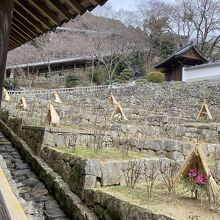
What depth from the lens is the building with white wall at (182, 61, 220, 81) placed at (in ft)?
81.1

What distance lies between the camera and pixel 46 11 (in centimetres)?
335

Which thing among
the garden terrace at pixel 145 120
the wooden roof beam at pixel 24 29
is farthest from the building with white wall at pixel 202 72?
the wooden roof beam at pixel 24 29

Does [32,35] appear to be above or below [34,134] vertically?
above

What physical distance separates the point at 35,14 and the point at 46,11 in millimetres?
253

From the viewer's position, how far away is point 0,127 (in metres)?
9.21

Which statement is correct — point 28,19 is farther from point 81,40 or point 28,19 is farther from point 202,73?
point 81,40

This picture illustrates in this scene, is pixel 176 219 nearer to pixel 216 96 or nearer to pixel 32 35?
pixel 32 35

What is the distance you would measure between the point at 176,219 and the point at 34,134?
3871 mm

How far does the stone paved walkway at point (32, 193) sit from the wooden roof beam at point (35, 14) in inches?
84.4

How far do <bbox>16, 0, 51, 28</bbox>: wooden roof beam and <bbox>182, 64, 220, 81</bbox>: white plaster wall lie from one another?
22.2 metres

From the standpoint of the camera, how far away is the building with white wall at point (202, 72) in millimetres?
24719

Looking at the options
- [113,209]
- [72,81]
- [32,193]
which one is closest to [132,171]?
[113,209]

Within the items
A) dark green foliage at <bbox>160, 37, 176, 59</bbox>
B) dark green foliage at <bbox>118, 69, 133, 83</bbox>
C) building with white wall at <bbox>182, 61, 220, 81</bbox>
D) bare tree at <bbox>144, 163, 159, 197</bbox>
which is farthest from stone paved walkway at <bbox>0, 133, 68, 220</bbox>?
dark green foliage at <bbox>160, 37, 176, 59</bbox>

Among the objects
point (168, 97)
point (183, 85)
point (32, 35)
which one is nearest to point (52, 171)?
point (32, 35)
